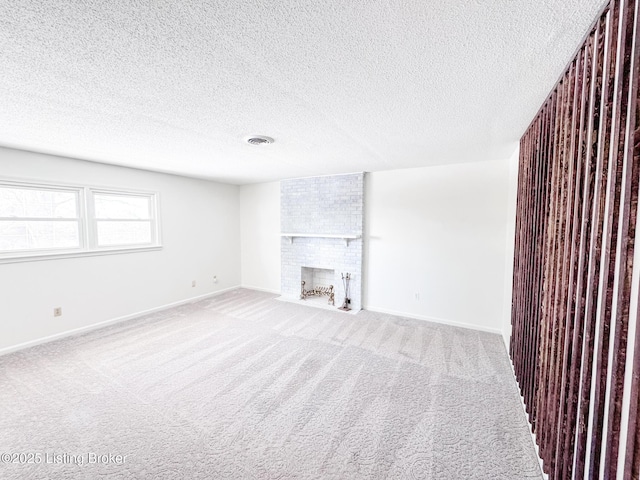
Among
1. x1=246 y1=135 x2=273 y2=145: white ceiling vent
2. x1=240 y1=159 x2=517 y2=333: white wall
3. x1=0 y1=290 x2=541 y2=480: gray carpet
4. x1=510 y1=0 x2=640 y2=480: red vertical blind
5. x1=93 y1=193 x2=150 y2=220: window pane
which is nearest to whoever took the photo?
x1=510 y1=0 x2=640 y2=480: red vertical blind

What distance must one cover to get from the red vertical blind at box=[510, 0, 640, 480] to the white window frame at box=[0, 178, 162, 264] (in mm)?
4931

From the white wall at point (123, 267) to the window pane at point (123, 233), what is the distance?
0.22m

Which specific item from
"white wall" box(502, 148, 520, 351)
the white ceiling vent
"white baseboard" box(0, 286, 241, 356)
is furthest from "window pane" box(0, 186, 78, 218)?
"white wall" box(502, 148, 520, 351)

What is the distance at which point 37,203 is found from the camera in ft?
10.4

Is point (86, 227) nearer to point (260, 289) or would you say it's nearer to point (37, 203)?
point (37, 203)

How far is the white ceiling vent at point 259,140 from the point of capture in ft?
8.13

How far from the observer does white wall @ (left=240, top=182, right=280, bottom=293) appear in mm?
5512

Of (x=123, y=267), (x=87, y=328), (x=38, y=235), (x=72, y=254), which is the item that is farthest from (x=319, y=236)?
(x=38, y=235)

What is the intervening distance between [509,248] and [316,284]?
331 cm

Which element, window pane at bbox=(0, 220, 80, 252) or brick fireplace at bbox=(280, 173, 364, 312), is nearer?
window pane at bbox=(0, 220, 80, 252)

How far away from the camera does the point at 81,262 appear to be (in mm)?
3479

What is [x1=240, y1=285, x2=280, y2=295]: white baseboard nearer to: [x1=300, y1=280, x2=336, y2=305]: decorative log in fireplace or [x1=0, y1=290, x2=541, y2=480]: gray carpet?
[x1=300, y1=280, x2=336, y2=305]: decorative log in fireplace

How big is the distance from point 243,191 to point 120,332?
3468 mm

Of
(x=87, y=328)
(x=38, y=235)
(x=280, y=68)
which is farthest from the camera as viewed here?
(x=87, y=328)
